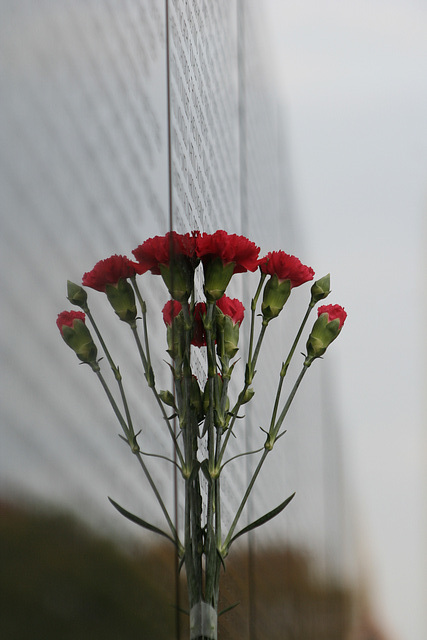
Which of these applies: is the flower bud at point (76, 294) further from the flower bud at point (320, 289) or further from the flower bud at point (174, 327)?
the flower bud at point (320, 289)

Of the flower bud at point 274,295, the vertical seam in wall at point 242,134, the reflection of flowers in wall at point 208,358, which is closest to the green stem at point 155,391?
the reflection of flowers in wall at point 208,358

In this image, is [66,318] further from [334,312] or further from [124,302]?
[334,312]

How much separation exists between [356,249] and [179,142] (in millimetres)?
1055

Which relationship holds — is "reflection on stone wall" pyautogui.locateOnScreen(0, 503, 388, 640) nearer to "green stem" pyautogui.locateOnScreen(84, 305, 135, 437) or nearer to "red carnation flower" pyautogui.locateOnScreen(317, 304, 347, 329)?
"green stem" pyautogui.locateOnScreen(84, 305, 135, 437)

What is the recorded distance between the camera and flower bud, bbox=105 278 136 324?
269 millimetres

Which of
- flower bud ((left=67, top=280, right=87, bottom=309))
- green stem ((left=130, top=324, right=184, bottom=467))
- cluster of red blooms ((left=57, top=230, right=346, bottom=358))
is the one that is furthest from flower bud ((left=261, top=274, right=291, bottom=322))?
flower bud ((left=67, top=280, right=87, bottom=309))

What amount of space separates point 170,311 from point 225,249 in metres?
0.05

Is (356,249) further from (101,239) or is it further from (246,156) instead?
(101,239)

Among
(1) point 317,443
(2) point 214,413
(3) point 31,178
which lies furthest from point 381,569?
(3) point 31,178

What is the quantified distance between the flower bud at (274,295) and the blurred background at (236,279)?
61mm

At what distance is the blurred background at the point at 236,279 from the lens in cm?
17

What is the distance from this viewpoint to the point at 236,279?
0.71m

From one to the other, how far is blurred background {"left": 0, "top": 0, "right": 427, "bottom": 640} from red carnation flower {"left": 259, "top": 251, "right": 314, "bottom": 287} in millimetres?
54

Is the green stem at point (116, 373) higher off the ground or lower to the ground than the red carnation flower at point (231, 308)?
lower
